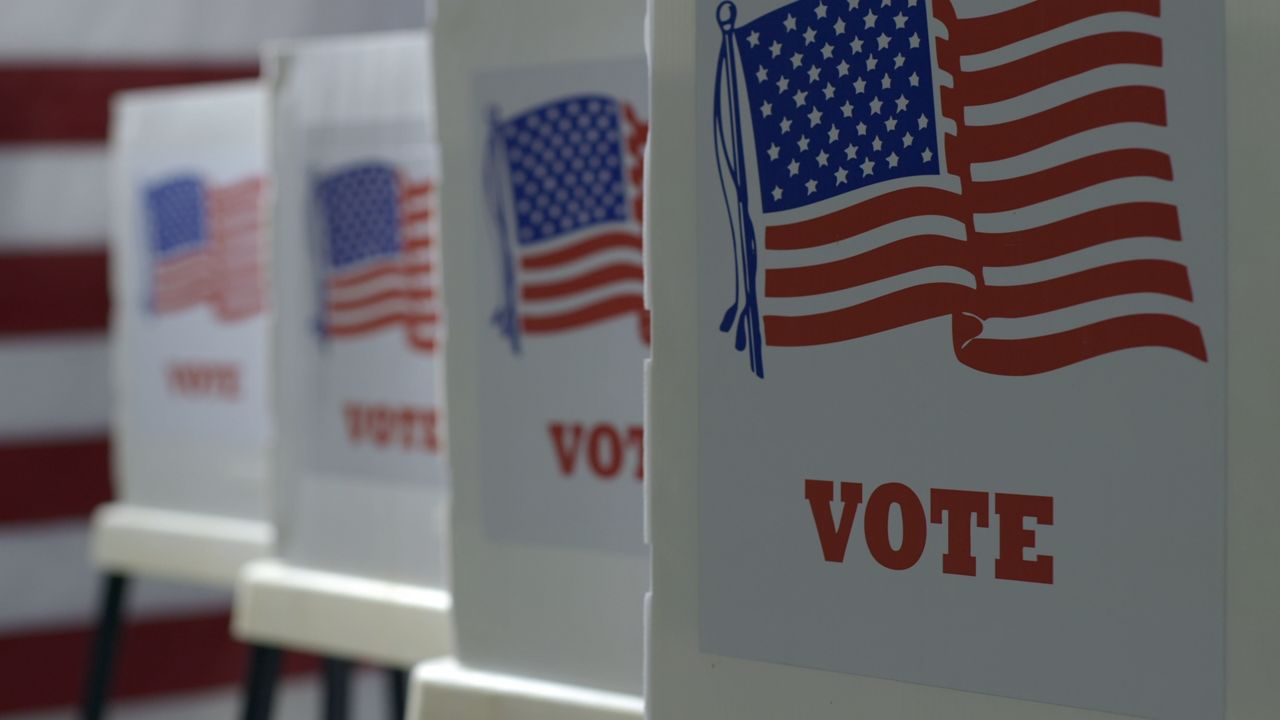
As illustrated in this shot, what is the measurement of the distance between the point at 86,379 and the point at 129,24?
0.51 metres

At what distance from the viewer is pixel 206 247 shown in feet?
5.08

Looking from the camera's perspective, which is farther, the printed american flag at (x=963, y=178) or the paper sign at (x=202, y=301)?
the paper sign at (x=202, y=301)

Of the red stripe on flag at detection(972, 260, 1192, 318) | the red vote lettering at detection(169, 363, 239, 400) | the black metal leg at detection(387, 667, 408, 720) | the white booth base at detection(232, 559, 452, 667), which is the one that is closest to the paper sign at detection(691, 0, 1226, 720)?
the red stripe on flag at detection(972, 260, 1192, 318)

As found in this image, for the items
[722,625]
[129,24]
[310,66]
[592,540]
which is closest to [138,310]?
[310,66]

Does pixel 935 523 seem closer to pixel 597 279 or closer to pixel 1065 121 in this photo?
pixel 1065 121

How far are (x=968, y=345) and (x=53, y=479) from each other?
6.26ft

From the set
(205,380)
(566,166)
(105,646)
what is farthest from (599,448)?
(105,646)

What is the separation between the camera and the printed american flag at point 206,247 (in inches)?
59.5

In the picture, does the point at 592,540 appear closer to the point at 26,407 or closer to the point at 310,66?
the point at 310,66

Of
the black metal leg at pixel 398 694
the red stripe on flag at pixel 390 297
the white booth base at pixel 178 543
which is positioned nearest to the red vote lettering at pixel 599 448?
the red stripe on flag at pixel 390 297

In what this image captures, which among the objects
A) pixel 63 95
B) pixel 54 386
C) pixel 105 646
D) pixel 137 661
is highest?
pixel 63 95

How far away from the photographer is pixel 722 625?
2.00 ft

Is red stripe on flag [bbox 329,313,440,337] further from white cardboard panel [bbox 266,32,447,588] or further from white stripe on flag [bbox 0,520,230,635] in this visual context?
white stripe on flag [bbox 0,520,230,635]

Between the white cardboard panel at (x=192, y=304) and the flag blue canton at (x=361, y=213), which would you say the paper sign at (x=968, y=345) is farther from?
the white cardboard panel at (x=192, y=304)
